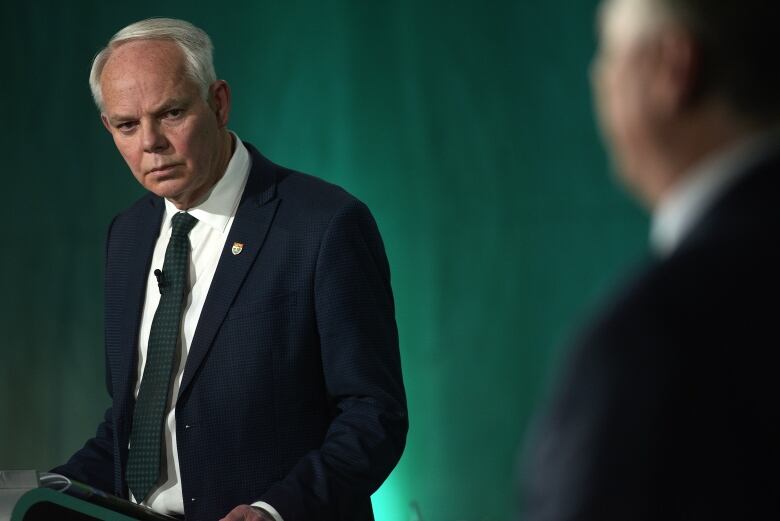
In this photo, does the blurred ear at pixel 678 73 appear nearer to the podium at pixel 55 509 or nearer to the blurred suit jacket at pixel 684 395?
the blurred suit jacket at pixel 684 395

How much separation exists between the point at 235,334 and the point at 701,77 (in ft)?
4.95

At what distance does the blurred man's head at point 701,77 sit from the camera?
2.40ft

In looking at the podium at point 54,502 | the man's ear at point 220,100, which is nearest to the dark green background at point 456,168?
the man's ear at point 220,100

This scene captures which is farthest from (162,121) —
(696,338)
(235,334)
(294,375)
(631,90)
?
(696,338)

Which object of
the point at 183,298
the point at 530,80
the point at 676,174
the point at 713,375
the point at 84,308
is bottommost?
the point at 84,308

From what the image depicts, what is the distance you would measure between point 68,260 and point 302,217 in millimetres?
2902

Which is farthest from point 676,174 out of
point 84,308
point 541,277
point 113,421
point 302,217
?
point 84,308

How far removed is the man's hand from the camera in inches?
76.5

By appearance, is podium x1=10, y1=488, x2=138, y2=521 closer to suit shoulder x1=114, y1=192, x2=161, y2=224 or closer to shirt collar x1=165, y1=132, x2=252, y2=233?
shirt collar x1=165, y1=132, x2=252, y2=233

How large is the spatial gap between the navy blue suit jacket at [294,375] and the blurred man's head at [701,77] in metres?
1.38

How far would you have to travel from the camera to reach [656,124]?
0.75 m

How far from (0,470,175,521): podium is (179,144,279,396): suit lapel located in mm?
373

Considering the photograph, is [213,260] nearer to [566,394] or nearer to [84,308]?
[566,394]

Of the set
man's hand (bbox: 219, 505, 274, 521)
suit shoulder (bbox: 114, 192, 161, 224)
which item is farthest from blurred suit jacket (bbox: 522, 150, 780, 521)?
suit shoulder (bbox: 114, 192, 161, 224)
